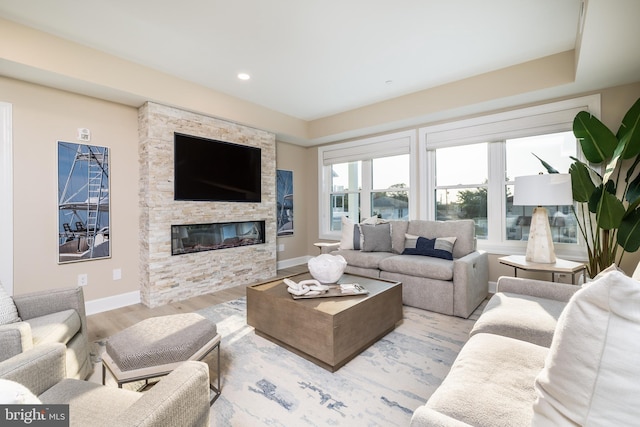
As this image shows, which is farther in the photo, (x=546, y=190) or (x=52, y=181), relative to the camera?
(x=52, y=181)

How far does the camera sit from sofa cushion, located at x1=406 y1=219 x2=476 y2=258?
346 centimetres

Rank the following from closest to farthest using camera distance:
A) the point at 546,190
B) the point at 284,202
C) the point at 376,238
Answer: the point at 546,190 → the point at 376,238 → the point at 284,202

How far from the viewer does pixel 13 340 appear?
1.37 meters

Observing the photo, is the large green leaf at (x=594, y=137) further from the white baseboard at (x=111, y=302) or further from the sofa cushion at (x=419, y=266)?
the white baseboard at (x=111, y=302)

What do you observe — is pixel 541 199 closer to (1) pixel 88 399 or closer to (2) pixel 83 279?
(1) pixel 88 399

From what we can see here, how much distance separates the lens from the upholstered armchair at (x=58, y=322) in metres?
1.60

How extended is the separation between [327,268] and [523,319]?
142 centimetres

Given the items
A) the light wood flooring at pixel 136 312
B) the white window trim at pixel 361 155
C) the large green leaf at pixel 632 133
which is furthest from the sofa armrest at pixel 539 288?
the light wood flooring at pixel 136 312

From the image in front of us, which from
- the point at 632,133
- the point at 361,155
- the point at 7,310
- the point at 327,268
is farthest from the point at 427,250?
the point at 7,310

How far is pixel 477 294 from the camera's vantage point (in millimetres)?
3186

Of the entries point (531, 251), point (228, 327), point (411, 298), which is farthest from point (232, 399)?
point (531, 251)

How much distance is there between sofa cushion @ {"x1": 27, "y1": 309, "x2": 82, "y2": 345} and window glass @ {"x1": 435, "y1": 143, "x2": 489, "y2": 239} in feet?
13.9

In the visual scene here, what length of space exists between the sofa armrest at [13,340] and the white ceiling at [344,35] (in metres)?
2.33

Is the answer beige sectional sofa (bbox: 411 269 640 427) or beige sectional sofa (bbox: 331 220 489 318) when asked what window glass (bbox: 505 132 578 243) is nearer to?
beige sectional sofa (bbox: 331 220 489 318)
